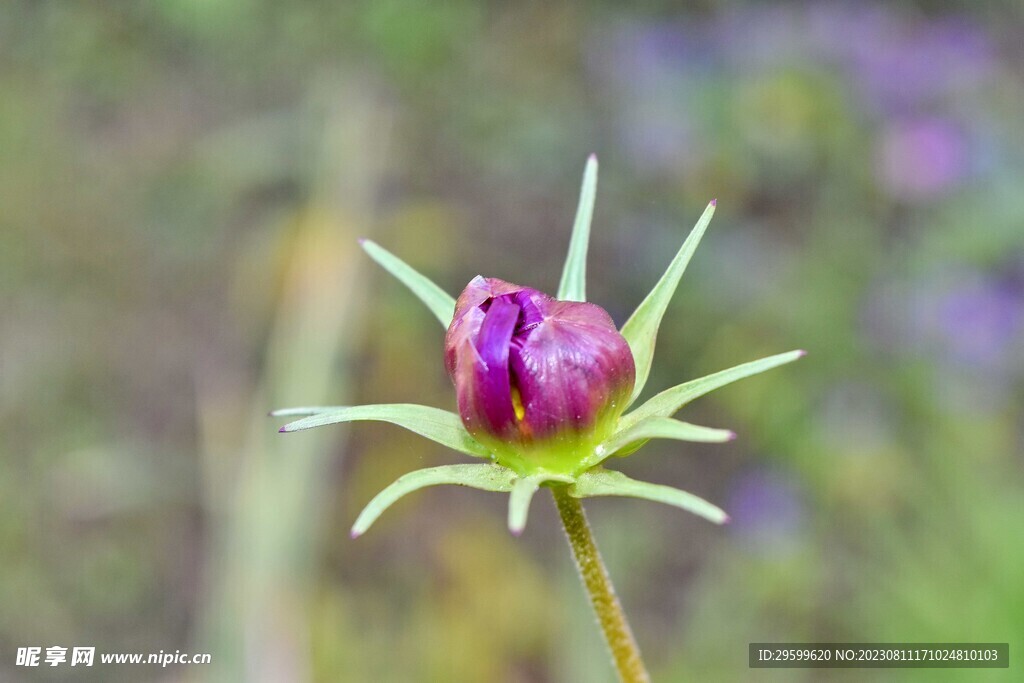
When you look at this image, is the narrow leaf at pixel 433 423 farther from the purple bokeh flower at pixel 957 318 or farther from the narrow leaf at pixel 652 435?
the purple bokeh flower at pixel 957 318

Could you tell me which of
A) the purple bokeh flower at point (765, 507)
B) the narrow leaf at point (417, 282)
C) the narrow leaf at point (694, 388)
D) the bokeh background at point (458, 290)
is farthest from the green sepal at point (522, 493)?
the purple bokeh flower at point (765, 507)

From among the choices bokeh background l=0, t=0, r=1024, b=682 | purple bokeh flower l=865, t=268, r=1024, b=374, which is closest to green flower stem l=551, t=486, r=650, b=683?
bokeh background l=0, t=0, r=1024, b=682

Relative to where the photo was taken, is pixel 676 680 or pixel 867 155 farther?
pixel 867 155

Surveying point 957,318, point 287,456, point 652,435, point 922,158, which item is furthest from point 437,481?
point 922,158

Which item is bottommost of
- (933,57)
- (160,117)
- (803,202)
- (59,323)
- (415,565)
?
(415,565)

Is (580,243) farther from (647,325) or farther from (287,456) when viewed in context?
(287,456)

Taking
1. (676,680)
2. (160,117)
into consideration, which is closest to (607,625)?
(676,680)

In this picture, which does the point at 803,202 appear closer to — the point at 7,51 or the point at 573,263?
the point at 573,263
